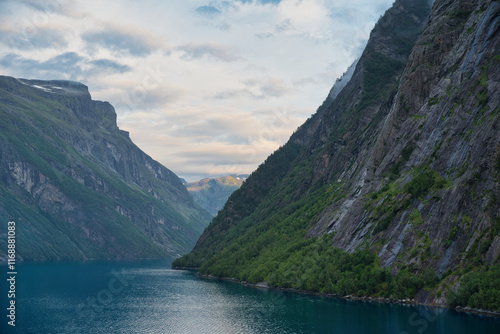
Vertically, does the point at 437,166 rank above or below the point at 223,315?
above

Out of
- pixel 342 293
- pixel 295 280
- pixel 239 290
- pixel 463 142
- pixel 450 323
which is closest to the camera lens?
pixel 450 323

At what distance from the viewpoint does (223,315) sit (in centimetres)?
11938

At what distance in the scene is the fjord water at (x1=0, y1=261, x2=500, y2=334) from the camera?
93250 millimetres

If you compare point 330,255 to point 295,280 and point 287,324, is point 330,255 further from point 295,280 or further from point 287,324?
point 287,324

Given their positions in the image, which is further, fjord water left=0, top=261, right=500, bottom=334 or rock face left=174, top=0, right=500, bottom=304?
rock face left=174, top=0, right=500, bottom=304

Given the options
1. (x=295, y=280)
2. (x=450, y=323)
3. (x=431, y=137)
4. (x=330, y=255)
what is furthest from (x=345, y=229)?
(x=450, y=323)

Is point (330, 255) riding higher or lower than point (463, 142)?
lower

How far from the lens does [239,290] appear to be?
171375 millimetres

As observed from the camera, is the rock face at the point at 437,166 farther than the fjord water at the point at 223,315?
Yes

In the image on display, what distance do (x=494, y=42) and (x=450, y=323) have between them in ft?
242

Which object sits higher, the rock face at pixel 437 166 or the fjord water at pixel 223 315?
the rock face at pixel 437 166

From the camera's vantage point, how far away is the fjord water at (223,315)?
93250 millimetres

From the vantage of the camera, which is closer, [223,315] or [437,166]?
[223,315]

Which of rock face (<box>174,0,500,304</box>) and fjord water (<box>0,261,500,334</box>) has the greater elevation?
rock face (<box>174,0,500,304</box>)
